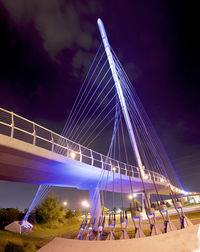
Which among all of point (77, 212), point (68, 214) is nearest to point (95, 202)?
point (68, 214)

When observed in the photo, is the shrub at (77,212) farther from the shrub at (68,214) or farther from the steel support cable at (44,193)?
the steel support cable at (44,193)

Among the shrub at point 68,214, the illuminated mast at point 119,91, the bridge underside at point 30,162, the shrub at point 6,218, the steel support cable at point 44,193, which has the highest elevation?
the illuminated mast at point 119,91

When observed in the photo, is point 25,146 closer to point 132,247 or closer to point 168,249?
point 132,247

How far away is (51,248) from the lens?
4.34 metres

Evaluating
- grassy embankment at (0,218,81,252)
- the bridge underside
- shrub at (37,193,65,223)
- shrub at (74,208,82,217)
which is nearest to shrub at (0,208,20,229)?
grassy embankment at (0,218,81,252)

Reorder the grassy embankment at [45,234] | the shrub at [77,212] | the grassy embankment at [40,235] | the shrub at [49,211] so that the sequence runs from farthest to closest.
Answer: the shrub at [77,212] < the shrub at [49,211] < the grassy embankment at [45,234] < the grassy embankment at [40,235]

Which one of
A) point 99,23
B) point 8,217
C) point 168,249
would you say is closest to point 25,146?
point 168,249

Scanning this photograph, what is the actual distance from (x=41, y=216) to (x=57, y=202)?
8.75 ft

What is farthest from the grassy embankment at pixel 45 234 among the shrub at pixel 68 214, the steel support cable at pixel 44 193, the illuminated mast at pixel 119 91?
the illuminated mast at pixel 119 91

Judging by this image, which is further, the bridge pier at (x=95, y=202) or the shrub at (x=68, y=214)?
the shrub at (x=68, y=214)

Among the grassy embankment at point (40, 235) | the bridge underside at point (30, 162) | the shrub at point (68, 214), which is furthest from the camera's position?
the shrub at point (68, 214)

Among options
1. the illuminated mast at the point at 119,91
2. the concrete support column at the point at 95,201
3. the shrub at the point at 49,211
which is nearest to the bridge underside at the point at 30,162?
the concrete support column at the point at 95,201

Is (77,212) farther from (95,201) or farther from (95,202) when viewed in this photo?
(95,202)

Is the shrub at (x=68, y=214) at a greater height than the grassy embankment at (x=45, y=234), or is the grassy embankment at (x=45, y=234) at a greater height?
the shrub at (x=68, y=214)
